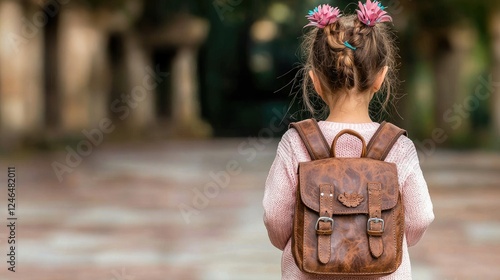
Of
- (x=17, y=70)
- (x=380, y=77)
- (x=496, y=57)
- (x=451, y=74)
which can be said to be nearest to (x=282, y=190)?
(x=380, y=77)

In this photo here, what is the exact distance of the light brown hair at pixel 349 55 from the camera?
232 centimetres

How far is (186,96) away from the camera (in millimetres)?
27234

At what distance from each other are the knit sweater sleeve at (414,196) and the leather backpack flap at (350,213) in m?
0.07

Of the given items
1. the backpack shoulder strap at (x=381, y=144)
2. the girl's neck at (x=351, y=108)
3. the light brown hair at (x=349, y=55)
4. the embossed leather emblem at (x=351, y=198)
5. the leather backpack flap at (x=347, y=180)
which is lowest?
the embossed leather emblem at (x=351, y=198)

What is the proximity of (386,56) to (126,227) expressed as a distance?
18.9 ft

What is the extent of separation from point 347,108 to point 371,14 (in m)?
0.24

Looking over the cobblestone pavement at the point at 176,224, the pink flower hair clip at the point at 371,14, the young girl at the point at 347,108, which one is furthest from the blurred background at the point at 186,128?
the pink flower hair clip at the point at 371,14

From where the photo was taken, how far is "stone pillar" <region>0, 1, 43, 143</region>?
16.3m

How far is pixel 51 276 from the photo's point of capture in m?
5.75

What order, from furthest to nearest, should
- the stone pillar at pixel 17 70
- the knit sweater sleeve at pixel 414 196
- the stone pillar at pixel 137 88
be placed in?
the stone pillar at pixel 137 88 < the stone pillar at pixel 17 70 < the knit sweater sleeve at pixel 414 196

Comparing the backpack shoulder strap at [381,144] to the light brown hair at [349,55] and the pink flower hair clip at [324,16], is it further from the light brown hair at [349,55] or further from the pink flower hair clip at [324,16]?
the pink flower hair clip at [324,16]

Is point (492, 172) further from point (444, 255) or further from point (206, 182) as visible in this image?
point (444, 255)

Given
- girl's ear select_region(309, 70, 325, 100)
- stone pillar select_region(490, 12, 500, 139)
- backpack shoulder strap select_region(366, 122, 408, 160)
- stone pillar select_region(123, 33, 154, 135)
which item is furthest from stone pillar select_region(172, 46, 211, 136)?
backpack shoulder strap select_region(366, 122, 408, 160)

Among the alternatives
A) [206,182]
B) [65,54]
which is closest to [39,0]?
[65,54]
